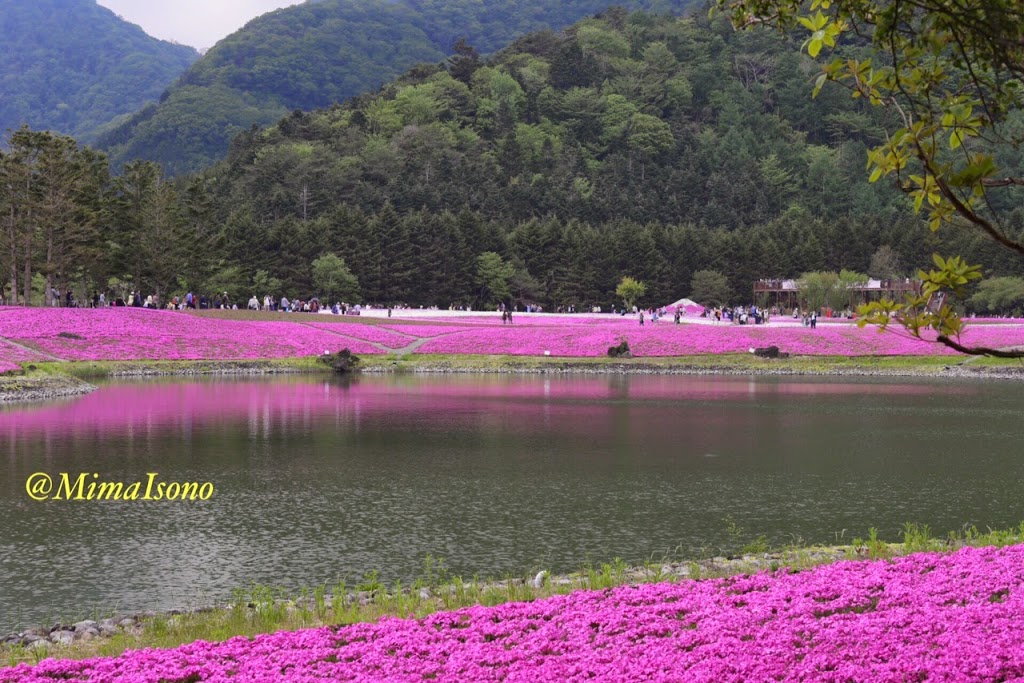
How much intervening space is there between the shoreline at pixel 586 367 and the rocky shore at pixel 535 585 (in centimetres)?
4770

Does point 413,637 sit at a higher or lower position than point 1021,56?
lower

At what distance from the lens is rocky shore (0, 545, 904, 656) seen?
12438 millimetres

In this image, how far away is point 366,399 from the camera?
4681 centimetres

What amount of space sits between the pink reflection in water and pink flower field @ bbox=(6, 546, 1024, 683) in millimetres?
24357

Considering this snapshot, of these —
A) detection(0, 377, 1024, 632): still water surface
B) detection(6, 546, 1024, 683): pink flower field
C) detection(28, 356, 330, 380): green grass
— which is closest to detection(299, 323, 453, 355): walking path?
detection(28, 356, 330, 380): green grass

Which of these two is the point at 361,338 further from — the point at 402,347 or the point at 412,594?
the point at 412,594

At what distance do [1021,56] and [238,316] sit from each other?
261 ft

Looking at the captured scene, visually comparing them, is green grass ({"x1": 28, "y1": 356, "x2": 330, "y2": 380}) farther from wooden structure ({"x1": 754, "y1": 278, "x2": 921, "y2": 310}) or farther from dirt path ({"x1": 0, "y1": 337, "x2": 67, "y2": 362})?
wooden structure ({"x1": 754, "y1": 278, "x2": 921, "y2": 310})

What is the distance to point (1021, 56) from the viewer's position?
26.4 ft

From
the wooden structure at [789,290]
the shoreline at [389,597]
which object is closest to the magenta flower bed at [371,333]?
the shoreline at [389,597]

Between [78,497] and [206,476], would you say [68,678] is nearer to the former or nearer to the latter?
[78,497]

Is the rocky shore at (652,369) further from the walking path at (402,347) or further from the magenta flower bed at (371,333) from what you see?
the magenta flower bed at (371,333)

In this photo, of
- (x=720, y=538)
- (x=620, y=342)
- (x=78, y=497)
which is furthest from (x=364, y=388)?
(x=720, y=538)

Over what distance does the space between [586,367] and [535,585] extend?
174 ft
